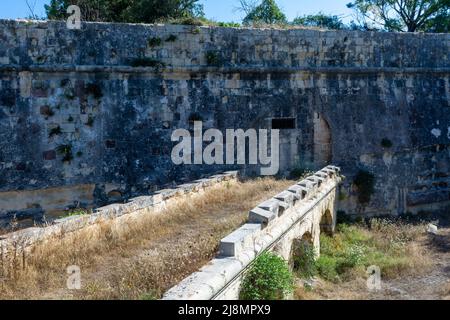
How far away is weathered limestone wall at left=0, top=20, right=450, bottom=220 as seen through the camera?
39.0 ft

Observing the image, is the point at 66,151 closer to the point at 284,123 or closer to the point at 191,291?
the point at 284,123

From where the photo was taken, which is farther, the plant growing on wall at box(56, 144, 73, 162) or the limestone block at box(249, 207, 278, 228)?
the plant growing on wall at box(56, 144, 73, 162)

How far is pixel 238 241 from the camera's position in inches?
212

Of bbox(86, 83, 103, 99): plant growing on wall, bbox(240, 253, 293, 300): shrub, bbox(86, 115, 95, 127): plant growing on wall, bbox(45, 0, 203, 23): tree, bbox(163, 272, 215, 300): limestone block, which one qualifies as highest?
bbox(45, 0, 203, 23): tree

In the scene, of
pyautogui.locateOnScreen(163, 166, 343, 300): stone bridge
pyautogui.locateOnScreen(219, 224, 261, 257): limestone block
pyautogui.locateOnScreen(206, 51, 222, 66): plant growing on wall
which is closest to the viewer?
pyautogui.locateOnScreen(163, 166, 343, 300): stone bridge

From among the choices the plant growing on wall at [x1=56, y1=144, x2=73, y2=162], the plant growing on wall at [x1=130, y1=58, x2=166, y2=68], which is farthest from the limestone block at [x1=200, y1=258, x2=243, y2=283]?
the plant growing on wall at [x1=130, y1=58, x2=166, y2=68]

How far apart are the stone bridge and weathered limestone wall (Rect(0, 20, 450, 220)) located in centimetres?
357

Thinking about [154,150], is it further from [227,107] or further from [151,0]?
[151,0]

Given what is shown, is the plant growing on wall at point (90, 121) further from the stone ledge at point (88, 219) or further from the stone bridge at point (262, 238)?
the stone bridge at point (262, 238)

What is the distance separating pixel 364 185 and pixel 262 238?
349 inches

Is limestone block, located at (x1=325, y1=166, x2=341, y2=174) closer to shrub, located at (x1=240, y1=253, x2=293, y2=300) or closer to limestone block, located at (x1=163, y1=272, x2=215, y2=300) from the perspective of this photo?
shrub, located at (x1=240, y1=253, x2=293, y2=300)

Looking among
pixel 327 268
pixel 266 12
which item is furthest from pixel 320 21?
pixel 327 268

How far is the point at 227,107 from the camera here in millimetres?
13570

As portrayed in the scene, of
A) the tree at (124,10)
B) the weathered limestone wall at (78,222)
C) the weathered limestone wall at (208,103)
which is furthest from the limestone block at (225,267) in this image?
the tree at (124,10)
